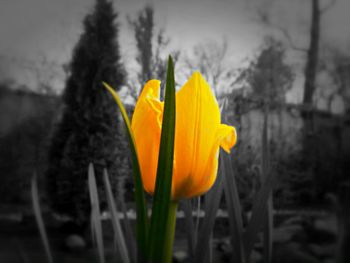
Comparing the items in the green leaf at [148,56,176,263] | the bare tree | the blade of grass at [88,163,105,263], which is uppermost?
the bare tree

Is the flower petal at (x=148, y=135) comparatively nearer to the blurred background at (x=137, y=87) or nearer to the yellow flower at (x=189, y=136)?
the yellow flower at (x=189, y=136)

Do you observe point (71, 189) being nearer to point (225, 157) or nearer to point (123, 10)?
point (123, 10)

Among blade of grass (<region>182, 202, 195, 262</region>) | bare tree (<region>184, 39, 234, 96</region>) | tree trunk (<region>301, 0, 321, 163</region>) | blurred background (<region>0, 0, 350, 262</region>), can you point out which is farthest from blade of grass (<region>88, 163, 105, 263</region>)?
tree trunk (<region>301, 0, 321, 163</region>)

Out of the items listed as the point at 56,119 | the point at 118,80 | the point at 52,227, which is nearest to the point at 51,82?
the point at 56,119

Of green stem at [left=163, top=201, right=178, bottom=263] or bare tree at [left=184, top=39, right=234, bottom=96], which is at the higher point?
bare tree at [left=184, top=39, right=234, bottom=96]

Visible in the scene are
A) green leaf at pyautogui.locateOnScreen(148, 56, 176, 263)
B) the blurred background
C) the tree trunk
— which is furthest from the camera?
the tree trunk

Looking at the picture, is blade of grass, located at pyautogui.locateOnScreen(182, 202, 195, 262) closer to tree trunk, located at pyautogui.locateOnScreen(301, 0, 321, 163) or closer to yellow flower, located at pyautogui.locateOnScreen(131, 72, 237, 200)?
yellow flower, located at pyautogui.locateOnScreen(131, 72, 237, 200)

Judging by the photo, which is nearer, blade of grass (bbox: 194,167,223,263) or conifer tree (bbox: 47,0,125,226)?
blade of grass (bbox: 194,167,223,263)

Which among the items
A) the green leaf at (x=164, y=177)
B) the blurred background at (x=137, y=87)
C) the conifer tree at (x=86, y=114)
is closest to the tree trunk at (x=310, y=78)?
the blurred background at (x=137, y=87)
